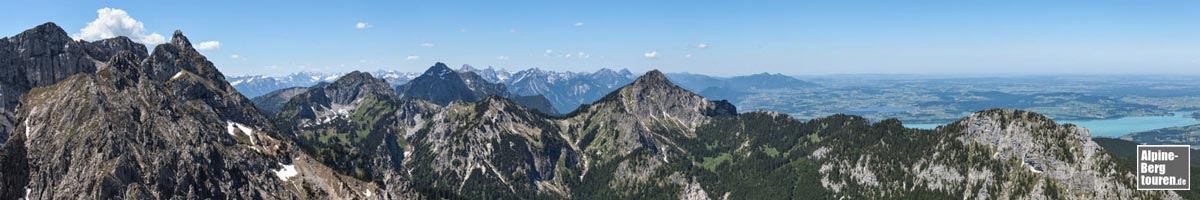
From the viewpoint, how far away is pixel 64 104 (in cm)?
15150

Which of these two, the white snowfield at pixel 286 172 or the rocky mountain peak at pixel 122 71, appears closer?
the rocky mountain peak at pixel 122 71

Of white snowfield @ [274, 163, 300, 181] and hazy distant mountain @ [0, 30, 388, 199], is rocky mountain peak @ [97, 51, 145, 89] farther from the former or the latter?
white snowfield @ [274, 163, 300, 181]

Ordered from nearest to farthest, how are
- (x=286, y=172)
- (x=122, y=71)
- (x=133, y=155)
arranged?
(x=133, y=155)
(x=286, y=172)
(x=122, y=71)

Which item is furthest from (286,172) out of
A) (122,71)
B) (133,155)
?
(122,71)

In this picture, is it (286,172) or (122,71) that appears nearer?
(286,172)

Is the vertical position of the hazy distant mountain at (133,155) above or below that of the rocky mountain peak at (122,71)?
below

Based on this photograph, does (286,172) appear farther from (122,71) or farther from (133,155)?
(122,71)

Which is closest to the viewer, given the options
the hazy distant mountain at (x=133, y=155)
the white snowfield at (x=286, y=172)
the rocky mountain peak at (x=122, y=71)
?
the hazy distant mountain at (x=133, y=155)

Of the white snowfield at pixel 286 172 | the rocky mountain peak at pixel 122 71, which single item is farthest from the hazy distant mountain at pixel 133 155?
the rocky mountain peak at pixel 122 71

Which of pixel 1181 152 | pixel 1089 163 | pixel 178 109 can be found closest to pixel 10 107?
pixel 178 109

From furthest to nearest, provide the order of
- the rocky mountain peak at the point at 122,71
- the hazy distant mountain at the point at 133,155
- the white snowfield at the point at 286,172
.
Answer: the white snowfield at the point at 286,172, the rocky mountain peak at the point at 122,71, the hazy distant mountain at the point at 133,155

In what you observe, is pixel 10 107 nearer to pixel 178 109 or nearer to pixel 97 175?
pixel 178 109

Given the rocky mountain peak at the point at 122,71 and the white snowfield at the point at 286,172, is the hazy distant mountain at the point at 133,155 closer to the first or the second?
the white snowfield at the point at 286,172

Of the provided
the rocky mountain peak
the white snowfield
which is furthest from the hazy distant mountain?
the rocky mountain peak
